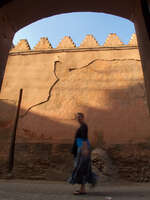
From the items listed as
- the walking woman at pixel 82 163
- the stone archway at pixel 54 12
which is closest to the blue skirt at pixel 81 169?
the walking woman at pixel 82 163

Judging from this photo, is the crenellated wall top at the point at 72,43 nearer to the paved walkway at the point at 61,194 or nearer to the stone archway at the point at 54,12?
the stone archway at the point at 54,12

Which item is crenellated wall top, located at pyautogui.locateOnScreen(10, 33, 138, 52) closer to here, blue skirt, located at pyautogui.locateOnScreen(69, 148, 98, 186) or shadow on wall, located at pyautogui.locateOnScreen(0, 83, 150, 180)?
shadow on wall, located at pyautogui.locateOnScreen(0, 83, 150, 180)

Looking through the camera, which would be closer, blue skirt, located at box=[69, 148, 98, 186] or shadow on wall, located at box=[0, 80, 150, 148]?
blue skirt, located at box=[69, 148, 98, 186]

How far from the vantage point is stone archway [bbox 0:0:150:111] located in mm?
1804

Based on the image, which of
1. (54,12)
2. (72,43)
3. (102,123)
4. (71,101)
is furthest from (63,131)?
(54,12)

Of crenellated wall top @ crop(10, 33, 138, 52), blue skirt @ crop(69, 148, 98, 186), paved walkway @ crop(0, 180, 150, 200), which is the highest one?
crenellated wall top @ crop(10, 33, 138, 52)

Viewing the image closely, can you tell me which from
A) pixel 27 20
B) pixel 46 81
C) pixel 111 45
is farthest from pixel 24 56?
pixel 27 20

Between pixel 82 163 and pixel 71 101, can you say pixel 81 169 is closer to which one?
pixel 82 163

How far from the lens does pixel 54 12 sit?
212 cm

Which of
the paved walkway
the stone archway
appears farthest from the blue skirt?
the stone archway

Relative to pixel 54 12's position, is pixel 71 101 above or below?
above

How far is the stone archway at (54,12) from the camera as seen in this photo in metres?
1.80

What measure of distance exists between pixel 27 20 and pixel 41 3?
0.93 ft

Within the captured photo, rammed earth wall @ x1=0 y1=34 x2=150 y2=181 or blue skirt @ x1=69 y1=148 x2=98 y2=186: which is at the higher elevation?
rammed earth wall @ x1=0 y1=34 x2=150 y2=181
